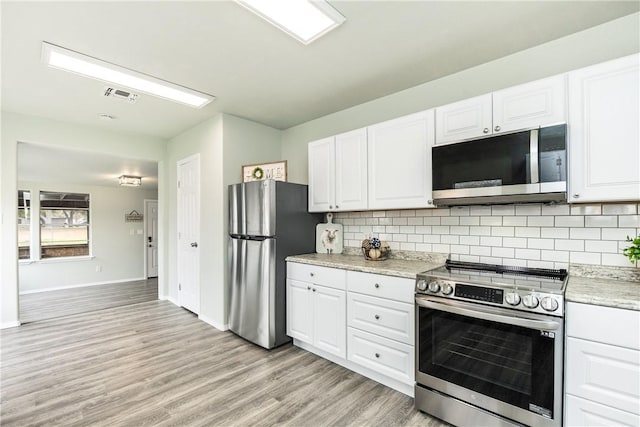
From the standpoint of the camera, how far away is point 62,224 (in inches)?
265

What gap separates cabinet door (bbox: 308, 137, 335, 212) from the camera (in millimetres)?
3100

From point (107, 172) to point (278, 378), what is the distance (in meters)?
5.53

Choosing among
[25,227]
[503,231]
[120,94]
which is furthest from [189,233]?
[25,227]

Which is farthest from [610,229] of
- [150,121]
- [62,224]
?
[62,224]

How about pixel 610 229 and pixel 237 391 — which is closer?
pixel 610 229

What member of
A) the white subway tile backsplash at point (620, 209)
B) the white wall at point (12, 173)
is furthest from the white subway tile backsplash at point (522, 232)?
the white wall at point (12, 173)

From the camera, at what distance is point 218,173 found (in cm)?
367

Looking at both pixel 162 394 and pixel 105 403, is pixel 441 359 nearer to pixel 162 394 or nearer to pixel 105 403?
pixel 162 394

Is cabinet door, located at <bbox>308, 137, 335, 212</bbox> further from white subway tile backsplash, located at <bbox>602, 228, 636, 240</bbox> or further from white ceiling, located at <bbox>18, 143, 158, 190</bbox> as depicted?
white ceiling, located at <bbox>18, 143, 158, 190</bbox>

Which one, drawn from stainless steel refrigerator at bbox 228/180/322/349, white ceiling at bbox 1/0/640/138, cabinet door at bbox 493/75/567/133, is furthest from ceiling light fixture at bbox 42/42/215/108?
cabinet door at bbox 493/75/567/133

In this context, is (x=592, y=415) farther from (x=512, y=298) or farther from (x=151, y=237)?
(x=151, y=237)

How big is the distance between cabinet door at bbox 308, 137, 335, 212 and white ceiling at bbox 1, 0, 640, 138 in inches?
20.3

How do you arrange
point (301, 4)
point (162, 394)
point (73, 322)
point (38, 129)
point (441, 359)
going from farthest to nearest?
point (73, 322)
point (38, 129)
point (162, 394)
point (441, 359)
point (301, 4)

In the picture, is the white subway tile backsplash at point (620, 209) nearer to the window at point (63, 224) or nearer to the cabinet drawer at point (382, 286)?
the cabinet drawer at point (382, 286)
